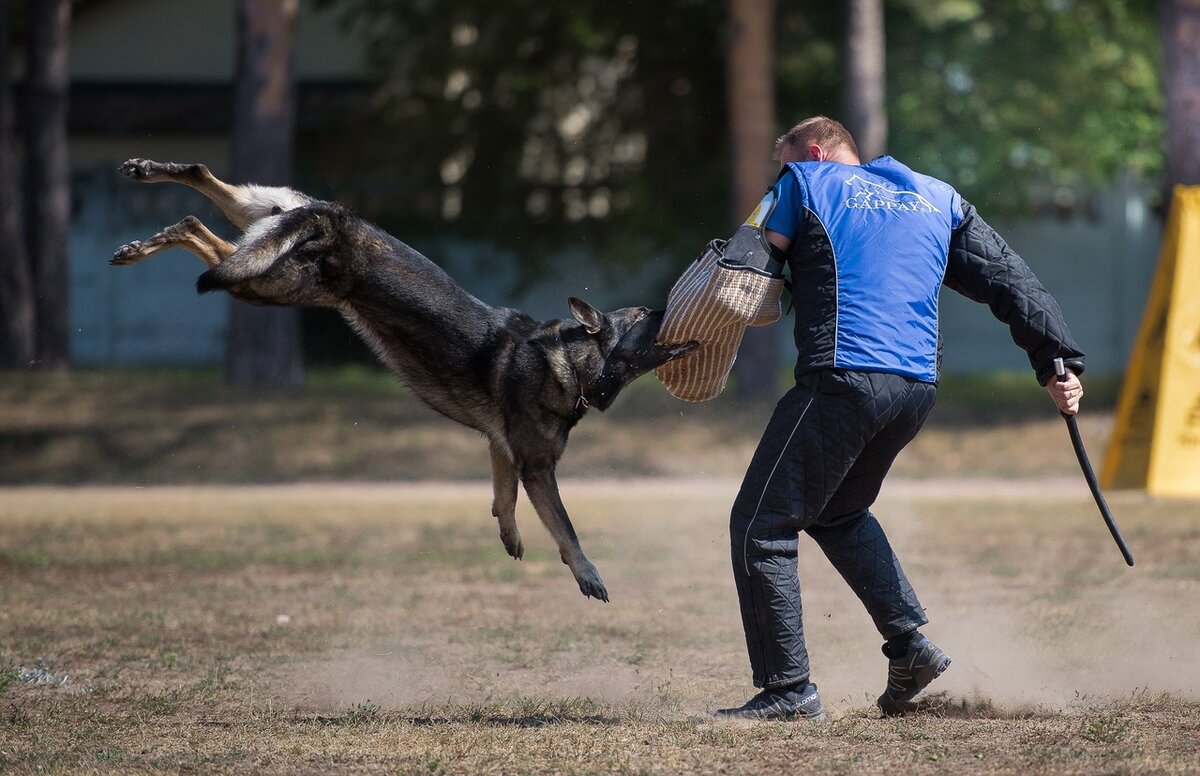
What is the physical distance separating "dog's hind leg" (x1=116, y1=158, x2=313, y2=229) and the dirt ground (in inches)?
84.8

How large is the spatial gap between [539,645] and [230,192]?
107 inches

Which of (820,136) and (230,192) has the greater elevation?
(820,136)

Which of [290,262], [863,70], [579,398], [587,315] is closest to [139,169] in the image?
[290,262]

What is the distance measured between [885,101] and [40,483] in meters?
13.3

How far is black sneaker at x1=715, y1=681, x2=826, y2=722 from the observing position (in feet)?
17.6

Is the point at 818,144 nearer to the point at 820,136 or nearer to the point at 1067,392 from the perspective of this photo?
the point at 820,136

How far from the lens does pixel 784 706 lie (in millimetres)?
5371

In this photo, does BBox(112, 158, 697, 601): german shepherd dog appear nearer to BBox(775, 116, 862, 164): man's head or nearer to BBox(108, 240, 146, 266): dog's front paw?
BBox(108, 240, 146, 266): dog's front paw

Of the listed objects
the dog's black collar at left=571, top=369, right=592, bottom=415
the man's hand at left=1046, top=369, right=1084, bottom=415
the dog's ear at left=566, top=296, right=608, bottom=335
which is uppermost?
the dog's ear at left=566, top=296, right=608, bottom=335

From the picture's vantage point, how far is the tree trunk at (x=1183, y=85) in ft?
51.4

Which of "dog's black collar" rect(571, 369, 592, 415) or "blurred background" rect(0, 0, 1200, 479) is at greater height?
"blurred background" rect(0, 0, 1200, 479)

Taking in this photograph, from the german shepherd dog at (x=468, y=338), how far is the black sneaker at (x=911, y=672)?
1.37 metres

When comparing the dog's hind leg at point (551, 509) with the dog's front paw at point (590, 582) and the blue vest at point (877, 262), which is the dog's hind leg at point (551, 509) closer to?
the dog's front paw at point (590, 582)

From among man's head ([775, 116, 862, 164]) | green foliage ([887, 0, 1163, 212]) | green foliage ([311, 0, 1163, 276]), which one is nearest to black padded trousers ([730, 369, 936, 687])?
man's head ([775, 116, 862, 164])
